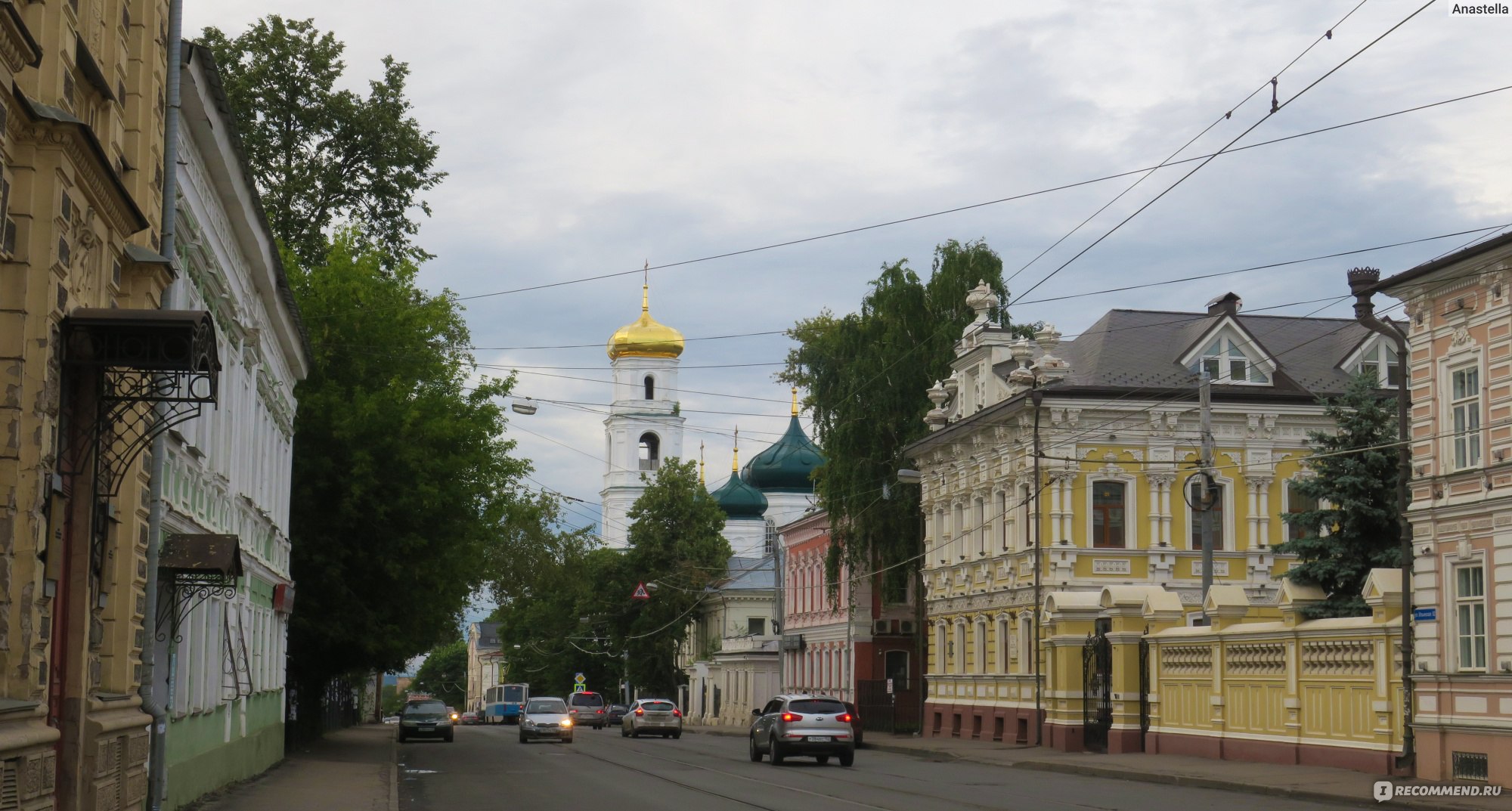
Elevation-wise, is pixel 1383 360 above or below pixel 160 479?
above

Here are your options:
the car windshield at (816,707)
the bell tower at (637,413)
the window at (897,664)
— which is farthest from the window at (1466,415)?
the bell tower at (637,413)

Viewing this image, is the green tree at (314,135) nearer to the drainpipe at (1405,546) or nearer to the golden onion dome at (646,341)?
the drainpipe at (1405,546)

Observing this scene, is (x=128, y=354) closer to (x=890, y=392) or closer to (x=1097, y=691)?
(x=1097, y=691)

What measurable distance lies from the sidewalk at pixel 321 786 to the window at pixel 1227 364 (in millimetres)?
22930

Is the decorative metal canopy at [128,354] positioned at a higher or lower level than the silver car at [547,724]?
higher

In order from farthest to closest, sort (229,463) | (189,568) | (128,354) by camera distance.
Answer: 1. (229,463)
2. (189,568)
3. (128,354)

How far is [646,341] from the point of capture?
415ft

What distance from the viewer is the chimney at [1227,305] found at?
47.2 m

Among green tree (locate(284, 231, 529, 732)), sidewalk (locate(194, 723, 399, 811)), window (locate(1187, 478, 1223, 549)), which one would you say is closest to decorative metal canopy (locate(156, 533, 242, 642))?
sidewalk (locate(194, 723, 399, 811))

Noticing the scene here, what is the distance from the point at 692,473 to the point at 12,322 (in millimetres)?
80533

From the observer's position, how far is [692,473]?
299 feet

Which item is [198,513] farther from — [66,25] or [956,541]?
[956,541]

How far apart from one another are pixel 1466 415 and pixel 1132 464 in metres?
19.2

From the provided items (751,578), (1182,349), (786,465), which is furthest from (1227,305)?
(786,465)
